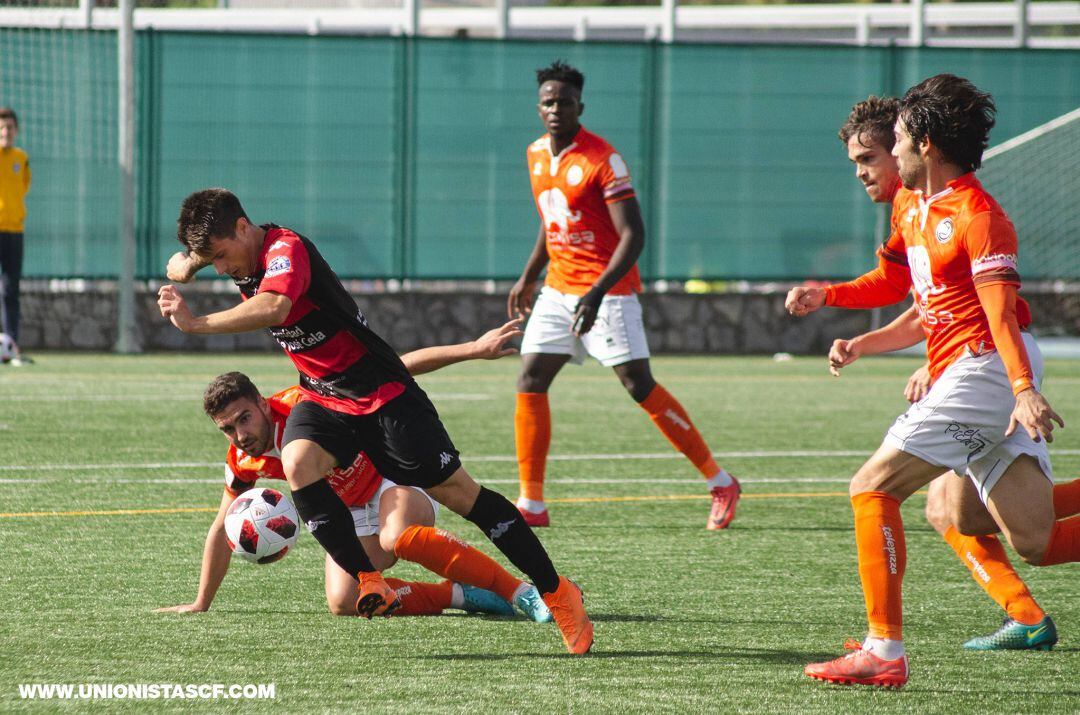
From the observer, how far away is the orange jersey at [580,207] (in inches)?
299

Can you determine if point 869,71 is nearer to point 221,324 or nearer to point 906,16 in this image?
point 906,16

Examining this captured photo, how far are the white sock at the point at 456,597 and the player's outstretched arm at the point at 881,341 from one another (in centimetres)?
146

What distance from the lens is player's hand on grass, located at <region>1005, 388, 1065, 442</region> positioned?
157 inches

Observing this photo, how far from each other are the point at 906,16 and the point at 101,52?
14911 mm

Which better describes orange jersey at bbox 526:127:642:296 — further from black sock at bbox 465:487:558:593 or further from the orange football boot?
the orange football boot

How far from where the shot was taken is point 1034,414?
13.1 ft

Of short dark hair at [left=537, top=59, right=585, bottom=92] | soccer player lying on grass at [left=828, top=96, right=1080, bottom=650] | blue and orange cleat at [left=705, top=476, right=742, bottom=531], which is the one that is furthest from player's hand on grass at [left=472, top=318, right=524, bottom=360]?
short dark hair at [left=537, top=59, right=585, bottom=92]

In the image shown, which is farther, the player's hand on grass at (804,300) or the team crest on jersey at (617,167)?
the team crest on jersey at (617,167)

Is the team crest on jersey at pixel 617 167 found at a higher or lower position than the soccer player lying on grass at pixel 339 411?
higher

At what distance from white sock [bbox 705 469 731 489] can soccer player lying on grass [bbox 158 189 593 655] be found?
2586 mm

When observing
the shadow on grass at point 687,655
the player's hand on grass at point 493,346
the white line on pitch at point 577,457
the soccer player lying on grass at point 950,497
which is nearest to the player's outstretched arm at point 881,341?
the soccer player lying on grass at point 950,497

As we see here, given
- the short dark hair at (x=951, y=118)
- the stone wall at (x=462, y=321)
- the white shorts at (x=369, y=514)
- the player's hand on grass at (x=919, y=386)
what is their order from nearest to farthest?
1. the short dark hair at (x=951, y=118)
2. the player's hand on grass at (x=919, y=386)
3. the white shorts at (x=369, y=514)
4. the stone wall at (x=462, y=321)

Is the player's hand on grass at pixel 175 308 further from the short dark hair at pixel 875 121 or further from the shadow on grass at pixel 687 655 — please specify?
the short dark hair at pixel 875 121

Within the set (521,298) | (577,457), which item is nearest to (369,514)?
(521,298)
